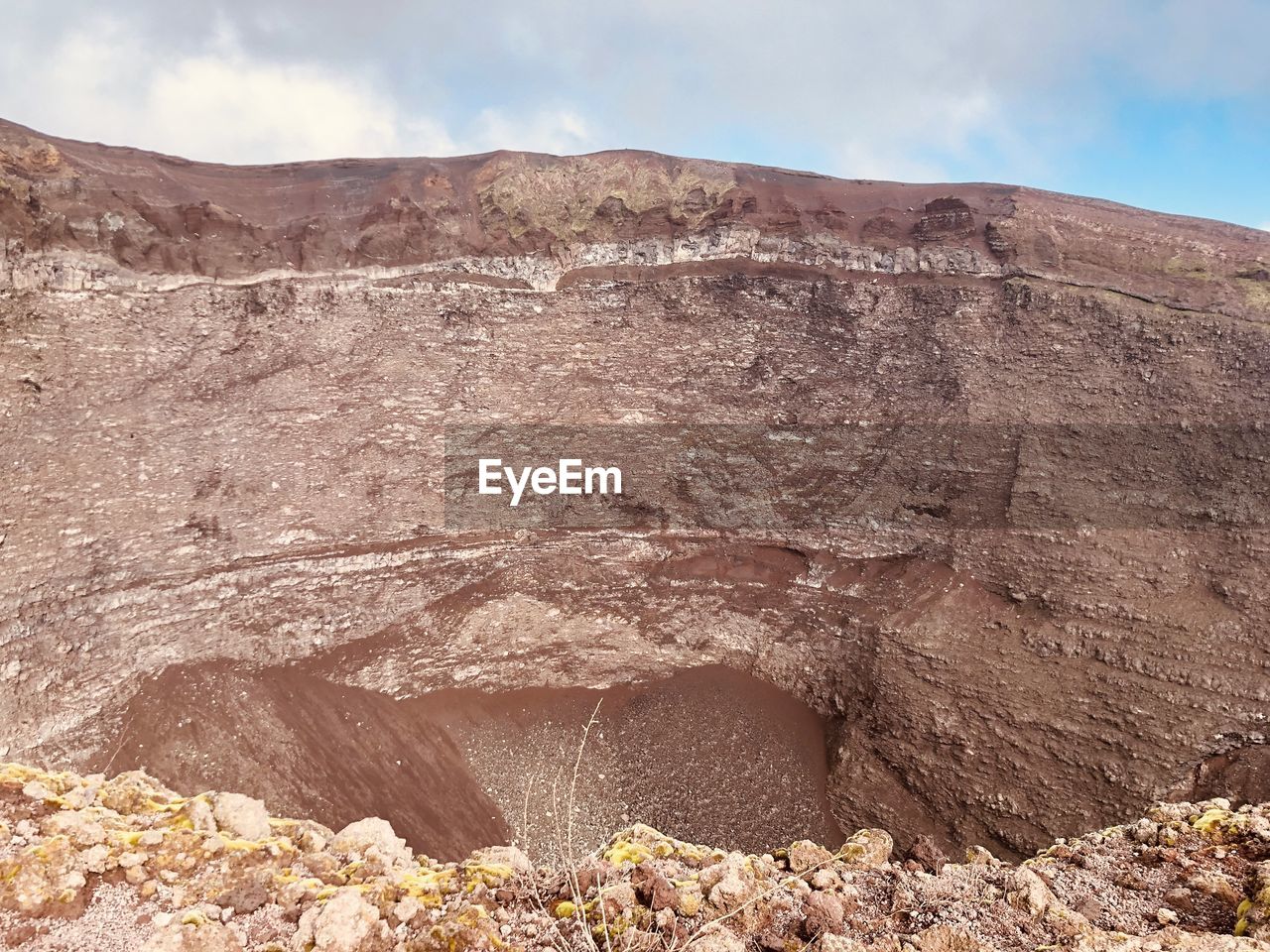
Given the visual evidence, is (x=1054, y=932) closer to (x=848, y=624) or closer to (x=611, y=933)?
(x=611, y=933)

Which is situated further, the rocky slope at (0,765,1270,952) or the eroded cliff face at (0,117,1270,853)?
the eroded cliff face at (0,117,1270,853)

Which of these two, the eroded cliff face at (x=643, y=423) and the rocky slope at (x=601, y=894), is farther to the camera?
the eroded cliff face at (x=643, y=423)

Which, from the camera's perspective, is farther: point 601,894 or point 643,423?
point 643,423

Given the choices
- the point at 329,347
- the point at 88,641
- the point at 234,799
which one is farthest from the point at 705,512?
the point at 88,641

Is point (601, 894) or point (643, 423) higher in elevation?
point (643, 423)
